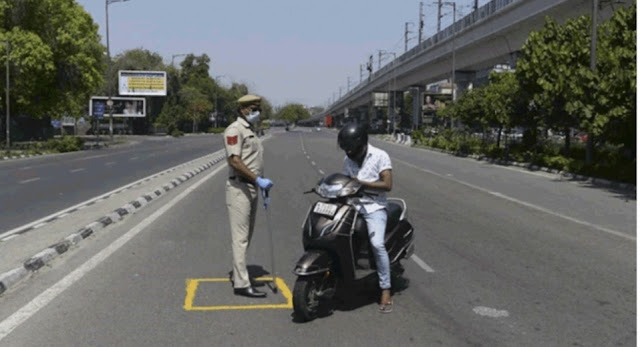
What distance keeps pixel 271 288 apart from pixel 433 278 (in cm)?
174

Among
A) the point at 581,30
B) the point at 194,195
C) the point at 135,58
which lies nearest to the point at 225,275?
the point at 194,195

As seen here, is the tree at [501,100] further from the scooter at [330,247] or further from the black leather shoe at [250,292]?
the scooter at [330,247]

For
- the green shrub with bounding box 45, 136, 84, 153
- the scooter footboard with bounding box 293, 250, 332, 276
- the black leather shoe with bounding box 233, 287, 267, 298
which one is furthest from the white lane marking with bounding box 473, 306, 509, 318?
the green shrub with bounding box 45, 136, 84, 153

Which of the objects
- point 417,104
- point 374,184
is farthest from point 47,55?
point 417,104

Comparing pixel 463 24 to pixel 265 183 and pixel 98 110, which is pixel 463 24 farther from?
pixel 265 183

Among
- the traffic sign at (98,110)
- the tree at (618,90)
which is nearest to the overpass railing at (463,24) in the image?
the tree at (618,90)

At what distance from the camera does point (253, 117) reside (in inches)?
260

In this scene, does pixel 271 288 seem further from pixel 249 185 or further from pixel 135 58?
pixel 135 58

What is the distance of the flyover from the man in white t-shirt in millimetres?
23616

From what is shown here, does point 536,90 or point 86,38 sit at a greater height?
point 86,38

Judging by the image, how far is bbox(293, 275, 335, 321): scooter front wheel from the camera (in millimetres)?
5676

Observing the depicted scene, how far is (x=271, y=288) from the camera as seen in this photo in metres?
7.00

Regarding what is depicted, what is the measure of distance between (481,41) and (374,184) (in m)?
40.0

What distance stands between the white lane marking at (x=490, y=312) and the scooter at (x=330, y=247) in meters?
0.98
